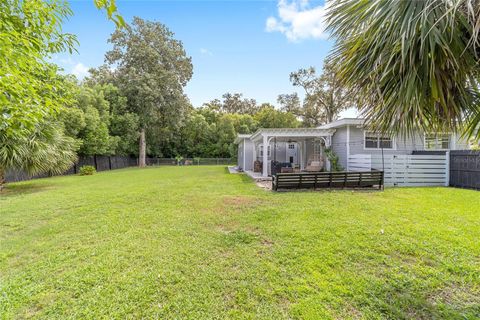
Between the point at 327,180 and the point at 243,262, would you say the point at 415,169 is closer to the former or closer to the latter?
the point at 327,180

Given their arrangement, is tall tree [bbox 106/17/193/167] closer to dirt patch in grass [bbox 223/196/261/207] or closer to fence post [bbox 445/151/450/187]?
dirt patch in grass [bbox 223/196/261/207]

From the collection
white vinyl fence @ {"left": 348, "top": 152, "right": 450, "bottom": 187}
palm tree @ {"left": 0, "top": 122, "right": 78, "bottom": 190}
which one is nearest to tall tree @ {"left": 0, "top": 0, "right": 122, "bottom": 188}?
palm tree @ {"left": 0, "top": 122, "right": 78, "bottom": 190}

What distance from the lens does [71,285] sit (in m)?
2.87

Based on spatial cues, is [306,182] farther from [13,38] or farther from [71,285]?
[13,38]

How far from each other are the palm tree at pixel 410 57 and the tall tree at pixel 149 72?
24567 mm

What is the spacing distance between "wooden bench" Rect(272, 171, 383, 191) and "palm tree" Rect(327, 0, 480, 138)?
5.96 m

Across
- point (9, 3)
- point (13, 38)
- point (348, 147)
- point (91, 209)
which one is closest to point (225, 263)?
point (13, 38)

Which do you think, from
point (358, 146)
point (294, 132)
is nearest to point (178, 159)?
point (294, 132)

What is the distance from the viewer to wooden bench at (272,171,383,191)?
8.68m

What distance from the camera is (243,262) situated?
11.2ft

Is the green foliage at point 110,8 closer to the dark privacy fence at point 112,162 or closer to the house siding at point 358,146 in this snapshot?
the house siding at point 358,146

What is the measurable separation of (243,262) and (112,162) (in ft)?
79.8

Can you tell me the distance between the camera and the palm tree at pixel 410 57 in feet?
6.11

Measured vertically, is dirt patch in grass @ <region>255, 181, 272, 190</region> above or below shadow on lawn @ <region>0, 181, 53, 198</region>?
above
